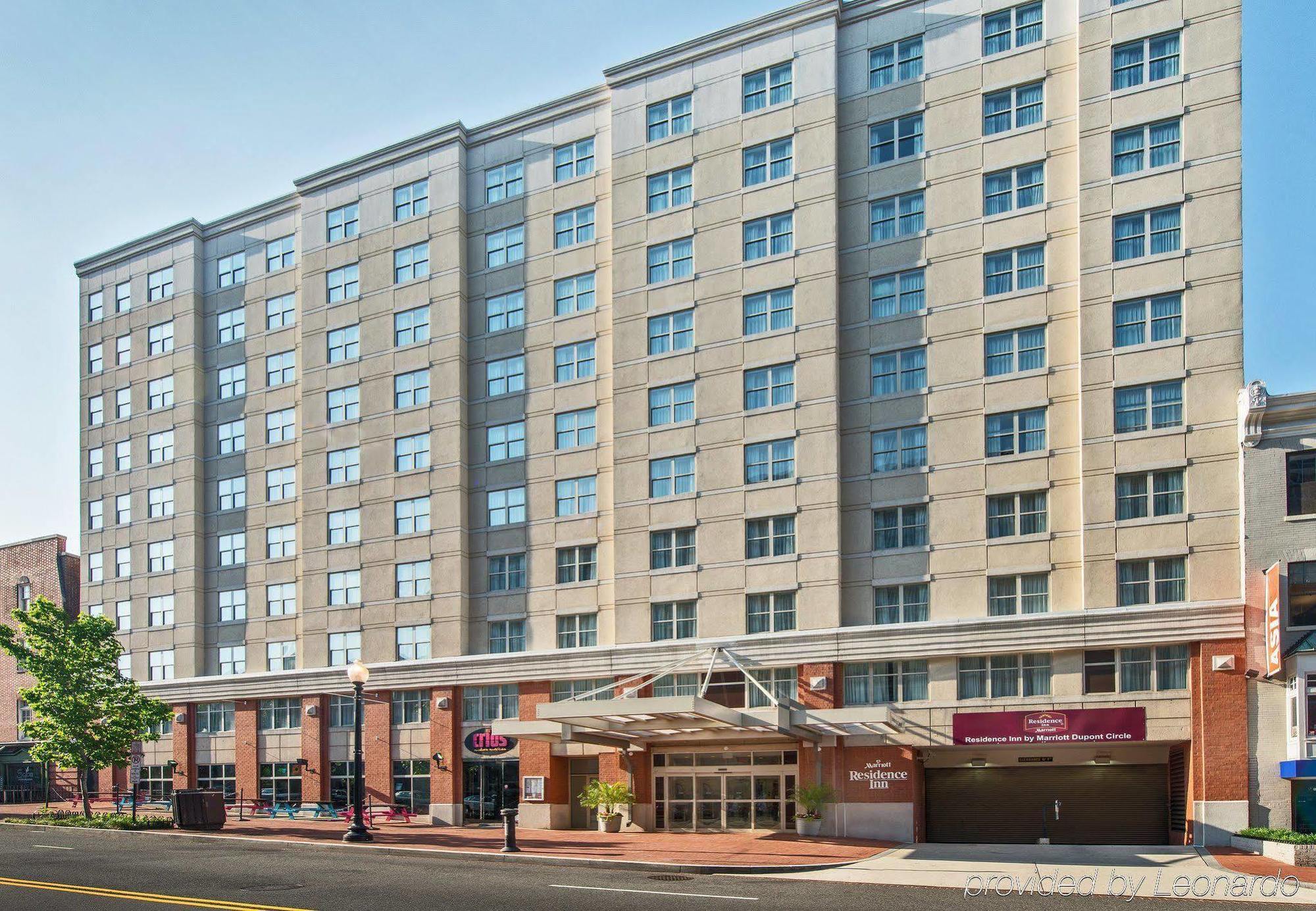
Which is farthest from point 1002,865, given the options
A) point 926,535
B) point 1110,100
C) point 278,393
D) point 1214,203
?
point 278,393

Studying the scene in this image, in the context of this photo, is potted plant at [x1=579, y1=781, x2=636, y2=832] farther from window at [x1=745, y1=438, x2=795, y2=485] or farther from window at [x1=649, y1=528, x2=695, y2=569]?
window at [x1=745, y1=438, x2=795, y2=485]

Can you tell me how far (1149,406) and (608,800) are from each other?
834 inches

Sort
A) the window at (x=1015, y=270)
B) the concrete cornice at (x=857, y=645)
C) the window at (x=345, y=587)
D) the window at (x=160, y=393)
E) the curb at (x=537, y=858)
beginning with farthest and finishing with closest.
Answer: the window at (x=160, y=393)
the window at (x=345, y=587)
the window at (x=1015, y=270)
the concrete cornice at (x=857, y=645)
the curb at (x=537, y=858)

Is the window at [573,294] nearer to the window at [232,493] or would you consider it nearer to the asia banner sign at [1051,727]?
the window at [232,493]

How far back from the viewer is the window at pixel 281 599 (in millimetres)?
50156

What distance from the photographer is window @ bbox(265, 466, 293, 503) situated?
167ft

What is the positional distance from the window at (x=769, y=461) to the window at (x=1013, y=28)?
14.9 metres

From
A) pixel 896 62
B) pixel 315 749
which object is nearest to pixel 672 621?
pixel 315 749

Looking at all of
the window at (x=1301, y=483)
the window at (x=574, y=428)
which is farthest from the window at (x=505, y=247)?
the window at (x=1301, y=483)

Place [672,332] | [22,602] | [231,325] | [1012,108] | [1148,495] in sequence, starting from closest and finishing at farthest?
[1148,495] → [1012,108] → [672,332] → [231,325] → [22,602]

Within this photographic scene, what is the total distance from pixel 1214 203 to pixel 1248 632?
12.7 m

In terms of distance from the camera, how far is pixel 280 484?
5141 cm

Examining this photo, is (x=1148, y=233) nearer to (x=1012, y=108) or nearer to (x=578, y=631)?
(x=1012, y=108)

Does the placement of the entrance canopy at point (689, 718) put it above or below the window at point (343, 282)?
below
